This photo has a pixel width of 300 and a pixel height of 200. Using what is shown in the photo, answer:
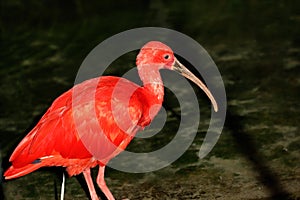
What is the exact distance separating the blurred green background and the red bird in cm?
59

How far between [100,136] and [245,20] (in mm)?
4690

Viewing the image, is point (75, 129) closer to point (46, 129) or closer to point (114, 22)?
point (46, 129)

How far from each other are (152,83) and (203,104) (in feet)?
5.29

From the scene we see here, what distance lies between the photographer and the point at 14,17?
36.2ft

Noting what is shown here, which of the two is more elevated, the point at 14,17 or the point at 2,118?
the point at 14,17

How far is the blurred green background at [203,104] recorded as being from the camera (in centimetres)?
572

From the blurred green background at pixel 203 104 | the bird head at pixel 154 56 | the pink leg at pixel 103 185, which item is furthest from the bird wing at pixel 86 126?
the blurred green background at pixel 203 104

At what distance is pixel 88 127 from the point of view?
5250 millimetres

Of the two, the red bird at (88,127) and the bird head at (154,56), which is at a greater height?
the bird head at (154,56)

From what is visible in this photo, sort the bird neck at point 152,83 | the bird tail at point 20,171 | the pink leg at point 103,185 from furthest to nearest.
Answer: the bird neck at point 152,83 → the pink leg at point 103,185 → the bird tail at point 20,171

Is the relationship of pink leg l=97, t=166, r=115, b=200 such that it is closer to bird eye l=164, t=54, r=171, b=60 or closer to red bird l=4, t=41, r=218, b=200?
red bird l=4, t=41, r=218, b=200

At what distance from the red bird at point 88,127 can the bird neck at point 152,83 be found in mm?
47

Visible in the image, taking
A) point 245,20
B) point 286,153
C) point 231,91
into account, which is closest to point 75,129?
point 286,153

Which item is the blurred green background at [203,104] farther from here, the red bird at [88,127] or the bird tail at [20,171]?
the bird tail at [20,171]
